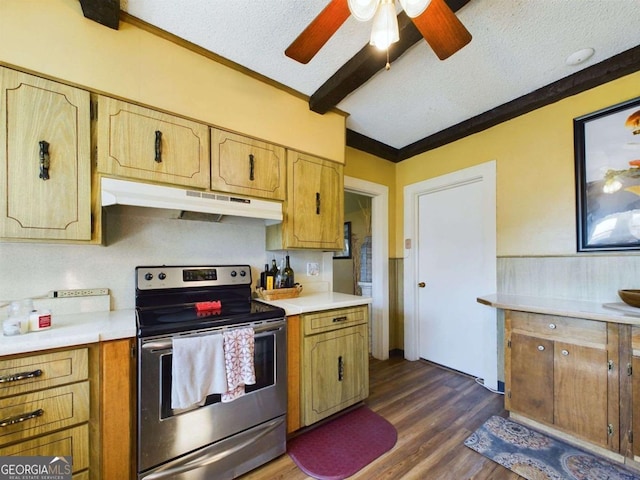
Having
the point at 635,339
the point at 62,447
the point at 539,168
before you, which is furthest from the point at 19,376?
the point at 539,168

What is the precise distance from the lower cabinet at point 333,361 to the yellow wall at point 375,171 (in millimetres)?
1519

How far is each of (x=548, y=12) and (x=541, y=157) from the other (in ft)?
3.70

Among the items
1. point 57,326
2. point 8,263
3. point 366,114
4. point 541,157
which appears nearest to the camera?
point 57,326

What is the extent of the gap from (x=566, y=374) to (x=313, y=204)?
83.0 inches

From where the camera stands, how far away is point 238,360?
1487 mm

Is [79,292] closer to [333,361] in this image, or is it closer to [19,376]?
[19,376]

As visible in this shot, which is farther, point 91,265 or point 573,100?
point 573,100

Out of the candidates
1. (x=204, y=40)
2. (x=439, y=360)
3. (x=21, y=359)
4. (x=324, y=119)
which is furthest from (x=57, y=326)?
(x=439, y=360)

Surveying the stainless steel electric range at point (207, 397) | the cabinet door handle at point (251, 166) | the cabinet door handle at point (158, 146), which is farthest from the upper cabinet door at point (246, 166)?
the stainless steel electric range at point (207, 397)

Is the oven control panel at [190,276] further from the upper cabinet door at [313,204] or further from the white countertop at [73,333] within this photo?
the upper cabinet door at [313,204]

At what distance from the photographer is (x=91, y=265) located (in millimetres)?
1626

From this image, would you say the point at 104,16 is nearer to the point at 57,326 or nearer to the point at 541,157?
the point at 57,326

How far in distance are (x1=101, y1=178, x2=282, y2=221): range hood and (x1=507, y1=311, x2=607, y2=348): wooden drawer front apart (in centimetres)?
194

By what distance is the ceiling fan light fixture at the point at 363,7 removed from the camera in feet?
3.38
